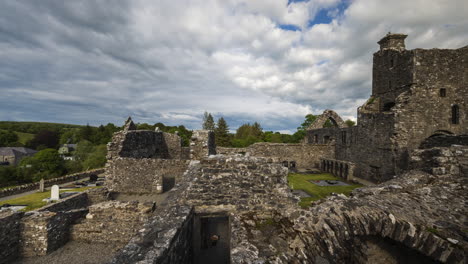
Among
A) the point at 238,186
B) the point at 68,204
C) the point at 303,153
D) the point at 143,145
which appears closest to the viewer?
the point at 238,186

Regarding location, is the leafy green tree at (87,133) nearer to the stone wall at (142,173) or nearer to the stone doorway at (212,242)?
the stone wall at (142,173)

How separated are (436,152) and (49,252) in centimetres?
1541

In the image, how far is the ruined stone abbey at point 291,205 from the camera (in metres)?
3.35

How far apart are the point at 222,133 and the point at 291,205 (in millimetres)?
49053

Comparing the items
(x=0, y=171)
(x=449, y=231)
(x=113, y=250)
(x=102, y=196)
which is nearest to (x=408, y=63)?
(x=449, y=231)

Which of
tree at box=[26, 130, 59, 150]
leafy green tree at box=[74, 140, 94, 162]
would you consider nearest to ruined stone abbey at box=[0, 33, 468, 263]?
leafy green tree at box=[74, 140, 94, 162]

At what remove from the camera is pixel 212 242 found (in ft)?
23.0

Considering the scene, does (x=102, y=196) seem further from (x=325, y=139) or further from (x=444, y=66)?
(x=444, y=66)

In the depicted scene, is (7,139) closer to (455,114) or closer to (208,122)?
(208,122)

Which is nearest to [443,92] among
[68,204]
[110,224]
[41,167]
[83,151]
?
[110,224]

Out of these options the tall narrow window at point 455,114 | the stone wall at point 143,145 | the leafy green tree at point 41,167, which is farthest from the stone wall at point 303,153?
the leafy green tree at point 41,167

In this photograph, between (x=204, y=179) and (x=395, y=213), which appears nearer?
(x=395, y=213)

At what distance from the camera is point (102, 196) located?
11633 mm

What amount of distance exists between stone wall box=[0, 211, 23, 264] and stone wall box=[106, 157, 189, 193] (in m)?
5.25
